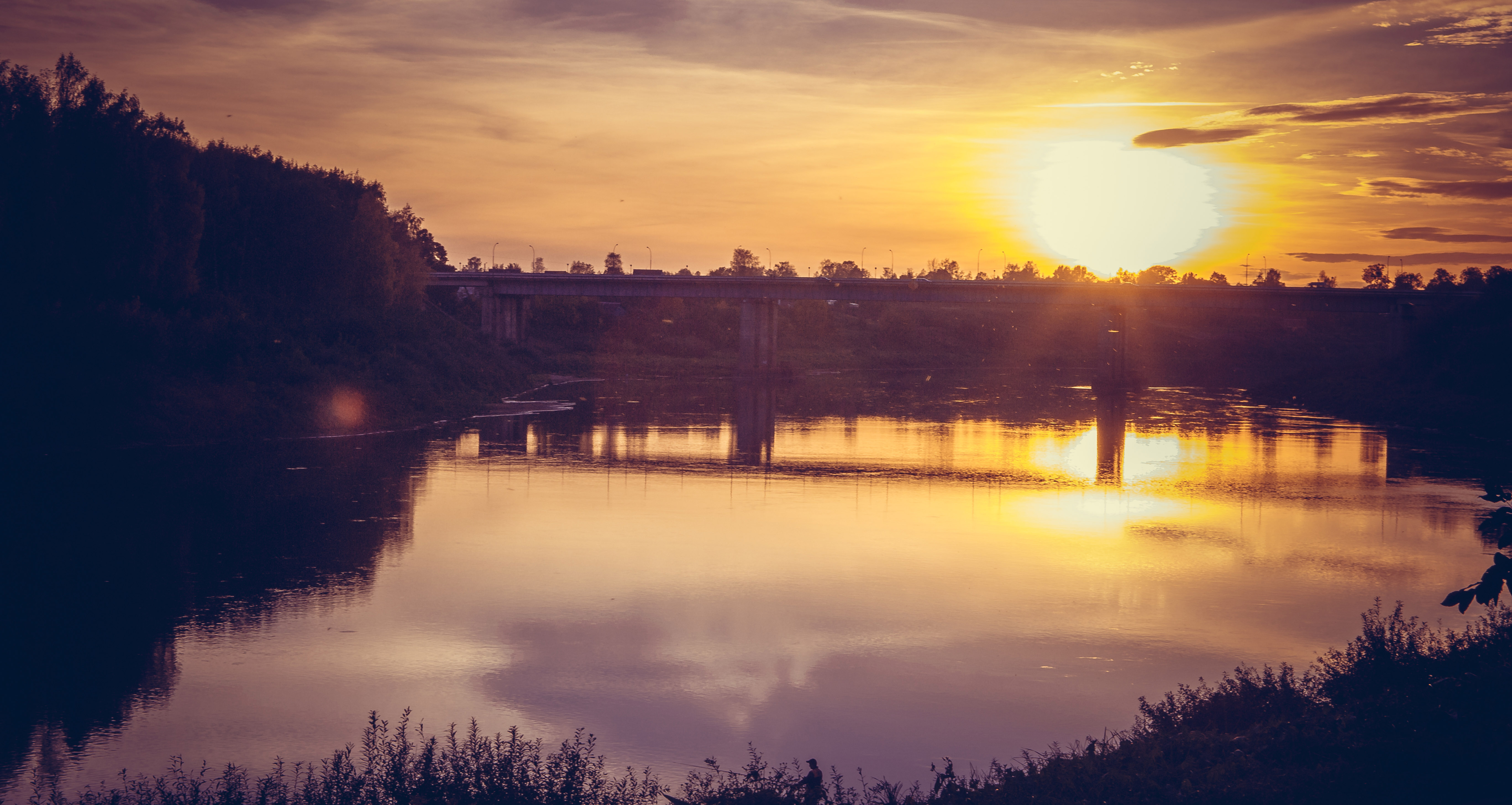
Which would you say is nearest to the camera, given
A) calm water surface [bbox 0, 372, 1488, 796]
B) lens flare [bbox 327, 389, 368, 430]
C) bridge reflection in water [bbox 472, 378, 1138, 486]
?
calm water surface [bbox 0, 372, 1488, 796]

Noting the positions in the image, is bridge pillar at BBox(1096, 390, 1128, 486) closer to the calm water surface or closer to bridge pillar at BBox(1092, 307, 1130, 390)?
the calm water surface

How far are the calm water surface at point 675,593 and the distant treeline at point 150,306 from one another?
4474 millimetres

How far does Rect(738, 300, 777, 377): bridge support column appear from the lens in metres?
122

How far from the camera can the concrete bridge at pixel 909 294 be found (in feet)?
397

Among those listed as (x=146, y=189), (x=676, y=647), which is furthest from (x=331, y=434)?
(x=676, y=647)

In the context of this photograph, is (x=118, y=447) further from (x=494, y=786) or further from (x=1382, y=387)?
(x=1382, y=387)

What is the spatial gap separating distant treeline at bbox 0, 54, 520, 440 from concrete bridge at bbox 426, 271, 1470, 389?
162 feet

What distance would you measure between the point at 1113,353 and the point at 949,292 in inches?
753

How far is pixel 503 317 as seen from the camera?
128 metres

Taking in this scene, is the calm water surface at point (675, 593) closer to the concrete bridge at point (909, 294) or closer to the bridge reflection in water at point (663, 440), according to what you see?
the bridge reflection in water at point (663, 440)

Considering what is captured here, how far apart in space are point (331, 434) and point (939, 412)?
43.9 m

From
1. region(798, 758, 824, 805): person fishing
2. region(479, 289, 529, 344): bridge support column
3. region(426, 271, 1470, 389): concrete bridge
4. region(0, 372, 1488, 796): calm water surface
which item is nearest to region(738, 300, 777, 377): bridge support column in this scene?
region(426, 271, 1470, 389): concrete bridge

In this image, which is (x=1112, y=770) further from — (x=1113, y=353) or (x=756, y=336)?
(x=1113, y=353)

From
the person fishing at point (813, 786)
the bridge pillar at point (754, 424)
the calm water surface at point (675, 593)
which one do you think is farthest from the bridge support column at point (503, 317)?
the person fishing at point (813, 786)
